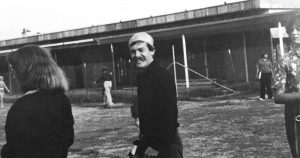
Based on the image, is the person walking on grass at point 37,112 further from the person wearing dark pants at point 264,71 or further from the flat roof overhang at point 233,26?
the flat roof overhang at point 233,26

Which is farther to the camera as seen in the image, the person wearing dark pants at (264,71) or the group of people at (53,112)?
the person wearing dark pants at (264,71)

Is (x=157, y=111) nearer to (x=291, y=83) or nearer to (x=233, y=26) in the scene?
(x=291, y=83)

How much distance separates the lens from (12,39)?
40.8 metres

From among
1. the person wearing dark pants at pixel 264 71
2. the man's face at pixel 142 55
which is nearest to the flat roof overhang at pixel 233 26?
the person wearing dark pants at pixel 264 71

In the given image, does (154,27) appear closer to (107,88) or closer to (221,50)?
(221,50)

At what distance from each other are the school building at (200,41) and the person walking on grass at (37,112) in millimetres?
15820

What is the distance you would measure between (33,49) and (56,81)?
0.28 m

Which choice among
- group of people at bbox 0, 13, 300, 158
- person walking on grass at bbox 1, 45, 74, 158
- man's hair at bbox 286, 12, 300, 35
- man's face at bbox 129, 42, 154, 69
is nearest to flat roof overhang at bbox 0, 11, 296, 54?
Result: man's hair at bbox 286, 12, 300, 35

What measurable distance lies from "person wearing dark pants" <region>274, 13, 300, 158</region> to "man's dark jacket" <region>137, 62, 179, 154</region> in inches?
40.3

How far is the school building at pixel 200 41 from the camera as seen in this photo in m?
21.6

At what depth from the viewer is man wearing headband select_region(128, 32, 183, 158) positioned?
3277 mm

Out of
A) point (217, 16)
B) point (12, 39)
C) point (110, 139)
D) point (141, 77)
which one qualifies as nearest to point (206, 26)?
point (217, 16)

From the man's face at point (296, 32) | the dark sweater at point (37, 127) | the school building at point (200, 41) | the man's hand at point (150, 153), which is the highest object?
the school building at point (200, 41)

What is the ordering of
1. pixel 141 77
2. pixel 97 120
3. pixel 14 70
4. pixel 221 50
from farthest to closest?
pixel 221 50 → pixel 97 120 → pixel 141 77 → pixel 14 70
